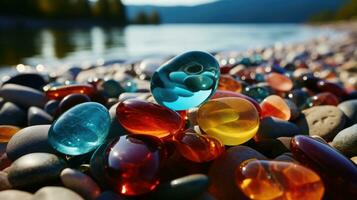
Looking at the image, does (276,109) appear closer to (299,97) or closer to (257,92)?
(257,92)

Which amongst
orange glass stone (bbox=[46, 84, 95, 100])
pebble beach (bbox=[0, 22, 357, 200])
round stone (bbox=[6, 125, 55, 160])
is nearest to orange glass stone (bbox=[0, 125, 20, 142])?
pebble beach (bbox=[0, 22, 357, 200])

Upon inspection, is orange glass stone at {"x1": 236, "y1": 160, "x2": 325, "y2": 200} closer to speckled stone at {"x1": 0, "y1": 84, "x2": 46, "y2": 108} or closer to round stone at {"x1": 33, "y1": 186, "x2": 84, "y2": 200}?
round stone at {"x1": 33, "y1": 186, "x2": 84, "y2": 200}

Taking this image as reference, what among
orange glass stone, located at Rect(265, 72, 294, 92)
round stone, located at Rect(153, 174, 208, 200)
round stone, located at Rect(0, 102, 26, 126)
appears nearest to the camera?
round stone, located at Rect(153, 174, 208, 200)

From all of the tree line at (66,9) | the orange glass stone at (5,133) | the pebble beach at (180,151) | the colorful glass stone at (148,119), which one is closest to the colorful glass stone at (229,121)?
the pebble beach at (180,151)

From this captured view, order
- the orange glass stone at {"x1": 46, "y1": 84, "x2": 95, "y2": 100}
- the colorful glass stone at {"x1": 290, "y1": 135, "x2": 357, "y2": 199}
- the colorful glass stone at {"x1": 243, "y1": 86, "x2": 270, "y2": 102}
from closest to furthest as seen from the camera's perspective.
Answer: the colorful glass stone at {"x1": 290, "y1": 135, "x2": 357, "y2": 199}
the orange glass stone at {"x1": 46, "y1": 84, "x2": 95, "y2": 100}
the colorful glass stone at {"x1": 243, "y1": 86, "x2": 270, "y2": 102}

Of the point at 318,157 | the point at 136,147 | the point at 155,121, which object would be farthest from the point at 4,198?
the point at 318,157

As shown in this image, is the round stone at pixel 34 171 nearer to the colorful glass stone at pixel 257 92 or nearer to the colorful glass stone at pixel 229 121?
the colorful glass stone at pixel 229 121
